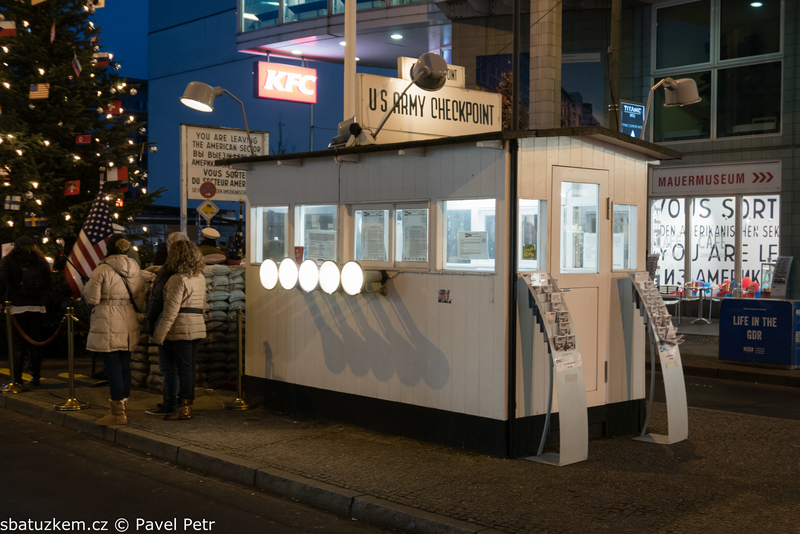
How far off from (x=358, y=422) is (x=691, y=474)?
3261mm

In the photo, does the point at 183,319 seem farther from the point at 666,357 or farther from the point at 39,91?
the point at 39,91

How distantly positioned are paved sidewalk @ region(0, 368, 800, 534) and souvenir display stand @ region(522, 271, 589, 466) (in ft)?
0.67

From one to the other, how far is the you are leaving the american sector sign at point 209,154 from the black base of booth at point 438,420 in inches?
265

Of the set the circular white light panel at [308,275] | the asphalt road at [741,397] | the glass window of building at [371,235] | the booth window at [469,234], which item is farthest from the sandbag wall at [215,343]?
the asphalt road at [741,397]

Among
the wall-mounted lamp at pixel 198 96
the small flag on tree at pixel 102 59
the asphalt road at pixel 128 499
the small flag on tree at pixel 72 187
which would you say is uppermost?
the small flag on tree at pixel 102 59

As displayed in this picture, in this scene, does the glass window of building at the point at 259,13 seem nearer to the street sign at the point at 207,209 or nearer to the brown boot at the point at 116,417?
the street sign at the point at 207,209

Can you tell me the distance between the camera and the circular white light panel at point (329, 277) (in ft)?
26.1

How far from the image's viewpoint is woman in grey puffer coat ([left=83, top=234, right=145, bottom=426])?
8.43 metres

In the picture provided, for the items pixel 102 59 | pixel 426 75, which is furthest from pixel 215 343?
pixel 102 59

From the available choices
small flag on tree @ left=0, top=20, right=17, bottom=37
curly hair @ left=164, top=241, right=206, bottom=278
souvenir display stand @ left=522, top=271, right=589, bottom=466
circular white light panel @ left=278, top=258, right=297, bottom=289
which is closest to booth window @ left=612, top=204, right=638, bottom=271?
souvenir display stand @ left=522, top=271, right=589, bottom=466

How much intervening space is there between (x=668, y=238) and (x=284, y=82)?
13.1 m

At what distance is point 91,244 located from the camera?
11.3 metres

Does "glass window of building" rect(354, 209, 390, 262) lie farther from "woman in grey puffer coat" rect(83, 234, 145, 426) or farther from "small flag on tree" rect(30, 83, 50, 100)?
"small flag on tree" rect(30, 83, 50, 100)

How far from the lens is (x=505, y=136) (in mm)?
6715
